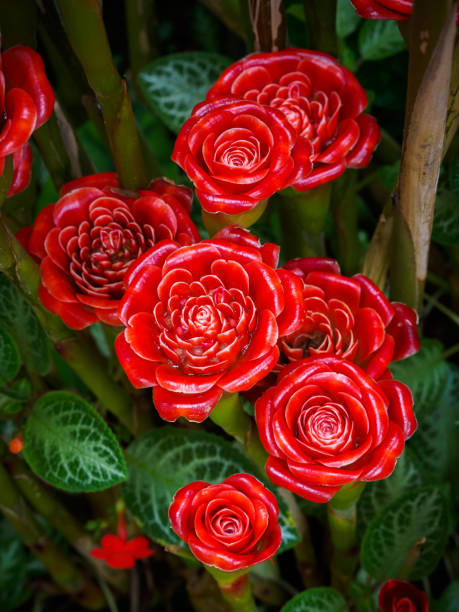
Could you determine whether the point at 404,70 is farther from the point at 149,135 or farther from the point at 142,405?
the point at 142,405

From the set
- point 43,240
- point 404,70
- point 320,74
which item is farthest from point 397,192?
point 404,70

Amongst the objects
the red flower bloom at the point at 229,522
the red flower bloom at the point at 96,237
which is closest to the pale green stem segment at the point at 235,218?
the red flower bloom at the point at 96,237

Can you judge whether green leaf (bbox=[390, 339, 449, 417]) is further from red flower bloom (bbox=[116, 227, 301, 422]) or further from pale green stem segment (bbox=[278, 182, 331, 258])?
red flower bloom (bbox=[116, 227, 301, 422])

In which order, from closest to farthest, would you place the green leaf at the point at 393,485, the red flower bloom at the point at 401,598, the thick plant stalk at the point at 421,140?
the thick plant stalk at the point at 421,140
the red flower bloom at the point at 401,598
the green leaf at the point at 393,485

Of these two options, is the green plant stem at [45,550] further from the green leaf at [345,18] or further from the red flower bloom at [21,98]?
the green leaf at [345,18]

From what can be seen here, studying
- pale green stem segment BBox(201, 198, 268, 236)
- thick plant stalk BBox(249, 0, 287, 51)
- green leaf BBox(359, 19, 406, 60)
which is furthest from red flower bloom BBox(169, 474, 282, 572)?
green leaf BBox(359, 19, 406, 60)
